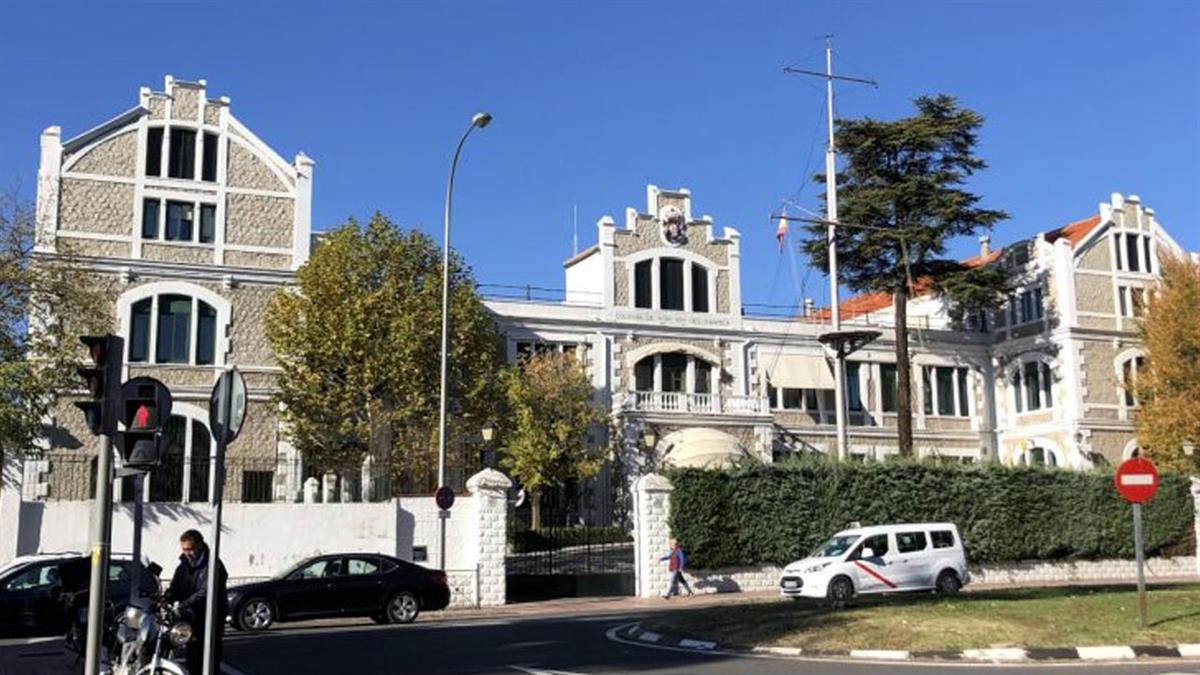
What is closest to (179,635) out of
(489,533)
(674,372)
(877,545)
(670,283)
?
(489,533)

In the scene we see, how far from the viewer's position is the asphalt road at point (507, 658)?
14117 mm

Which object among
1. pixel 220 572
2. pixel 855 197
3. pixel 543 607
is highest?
pixel 855 197

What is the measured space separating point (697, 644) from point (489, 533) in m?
13.1

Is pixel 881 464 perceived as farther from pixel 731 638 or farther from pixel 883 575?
pixel 731 638

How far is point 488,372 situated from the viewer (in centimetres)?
4162

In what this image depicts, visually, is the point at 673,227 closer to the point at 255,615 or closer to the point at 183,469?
the point at 183,469

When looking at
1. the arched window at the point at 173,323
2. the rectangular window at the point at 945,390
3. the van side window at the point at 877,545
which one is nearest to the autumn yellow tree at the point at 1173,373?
the rectangular window at the point at 945,390

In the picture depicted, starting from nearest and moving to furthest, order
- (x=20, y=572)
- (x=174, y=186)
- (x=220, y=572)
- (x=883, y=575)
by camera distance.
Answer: (x=220, y=572) < (x=20, y=572) < (x=883, y=575) < (x=174, y=186)

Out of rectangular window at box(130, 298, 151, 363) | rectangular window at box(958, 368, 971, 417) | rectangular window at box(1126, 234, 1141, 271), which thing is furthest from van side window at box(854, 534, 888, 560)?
rectangular window at box(1126, 234, 1141, 271)

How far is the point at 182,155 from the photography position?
41906 mm

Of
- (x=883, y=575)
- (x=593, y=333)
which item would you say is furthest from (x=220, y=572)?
(x=593, y=333)

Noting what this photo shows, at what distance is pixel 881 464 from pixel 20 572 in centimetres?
2412

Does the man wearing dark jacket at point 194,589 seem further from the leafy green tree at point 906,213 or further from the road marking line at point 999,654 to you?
the leafy green tree at point 906,213

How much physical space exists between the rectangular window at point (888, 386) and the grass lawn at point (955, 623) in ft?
107
